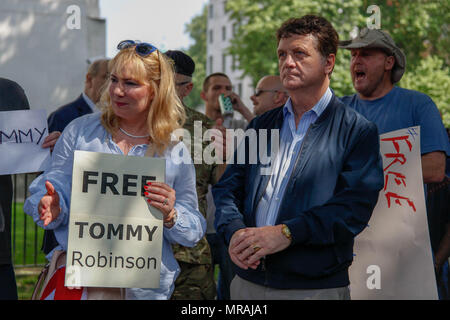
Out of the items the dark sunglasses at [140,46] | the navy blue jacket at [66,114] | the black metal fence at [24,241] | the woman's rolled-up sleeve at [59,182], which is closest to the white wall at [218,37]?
the black metal fence at [24,241]

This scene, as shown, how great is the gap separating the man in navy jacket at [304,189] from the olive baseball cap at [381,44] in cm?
102

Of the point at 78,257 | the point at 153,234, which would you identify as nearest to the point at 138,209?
the point at 153,234

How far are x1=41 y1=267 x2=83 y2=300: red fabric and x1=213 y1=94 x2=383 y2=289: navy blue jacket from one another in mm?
767

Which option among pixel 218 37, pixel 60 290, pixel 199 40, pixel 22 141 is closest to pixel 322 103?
pixel 60 290

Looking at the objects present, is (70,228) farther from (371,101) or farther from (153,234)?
(371,101)

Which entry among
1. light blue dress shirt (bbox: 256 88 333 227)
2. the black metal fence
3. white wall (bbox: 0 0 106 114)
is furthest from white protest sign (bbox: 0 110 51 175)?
the black metal fence

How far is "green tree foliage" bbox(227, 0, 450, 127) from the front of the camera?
23.8 metres

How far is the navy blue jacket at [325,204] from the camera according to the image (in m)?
2.97

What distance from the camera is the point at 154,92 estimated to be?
3123 mm

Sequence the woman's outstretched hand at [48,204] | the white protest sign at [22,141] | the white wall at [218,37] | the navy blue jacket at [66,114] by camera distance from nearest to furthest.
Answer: the woman's outstretched hand at [48,204], the white protest sign at [22,141], the navy blue jacket at [66,114], the white wall at [218,37]

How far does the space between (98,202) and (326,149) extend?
1.09m

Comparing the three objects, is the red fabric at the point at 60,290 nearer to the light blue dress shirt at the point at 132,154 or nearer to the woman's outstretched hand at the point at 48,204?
the light blue dress shirt at the point at 132,154

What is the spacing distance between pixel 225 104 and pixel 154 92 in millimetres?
3246

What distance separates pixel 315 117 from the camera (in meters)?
3.26
